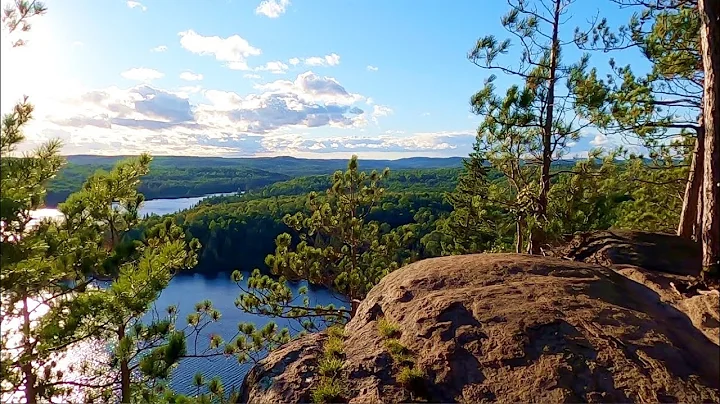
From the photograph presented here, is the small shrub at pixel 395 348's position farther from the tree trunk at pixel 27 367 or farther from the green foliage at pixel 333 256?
the green foliage at pixel 333 256

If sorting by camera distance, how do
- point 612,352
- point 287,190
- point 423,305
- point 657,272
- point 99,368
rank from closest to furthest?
point 612,352 < point 423,305 < point 657,272 < point 99,368 < point 287,190

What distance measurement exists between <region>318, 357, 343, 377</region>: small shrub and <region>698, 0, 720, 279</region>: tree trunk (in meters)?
3.51

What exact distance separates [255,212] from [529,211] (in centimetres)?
3206

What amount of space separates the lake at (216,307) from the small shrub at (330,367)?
380 cm

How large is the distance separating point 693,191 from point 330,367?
5.80m

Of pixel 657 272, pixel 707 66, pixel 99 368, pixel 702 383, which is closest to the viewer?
pixel 702 383

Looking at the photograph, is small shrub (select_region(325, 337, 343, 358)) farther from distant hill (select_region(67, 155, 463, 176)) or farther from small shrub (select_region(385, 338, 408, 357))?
distant hill (select_region(67, 155, 463, 176))

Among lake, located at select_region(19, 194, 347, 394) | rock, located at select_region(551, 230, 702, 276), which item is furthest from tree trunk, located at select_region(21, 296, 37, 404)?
rock, located at select_region(551, 230, 702, 276)

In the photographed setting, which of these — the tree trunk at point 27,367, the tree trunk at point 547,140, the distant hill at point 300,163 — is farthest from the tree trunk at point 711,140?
the distant hill at point 300,163

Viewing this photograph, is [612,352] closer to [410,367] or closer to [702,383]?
[702,383]

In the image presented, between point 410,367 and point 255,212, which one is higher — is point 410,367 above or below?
above

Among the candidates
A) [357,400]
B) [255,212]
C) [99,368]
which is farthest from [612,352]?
[255,212]

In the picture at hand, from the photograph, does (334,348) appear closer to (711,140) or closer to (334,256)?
(711,140)

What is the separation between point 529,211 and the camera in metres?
7.99
